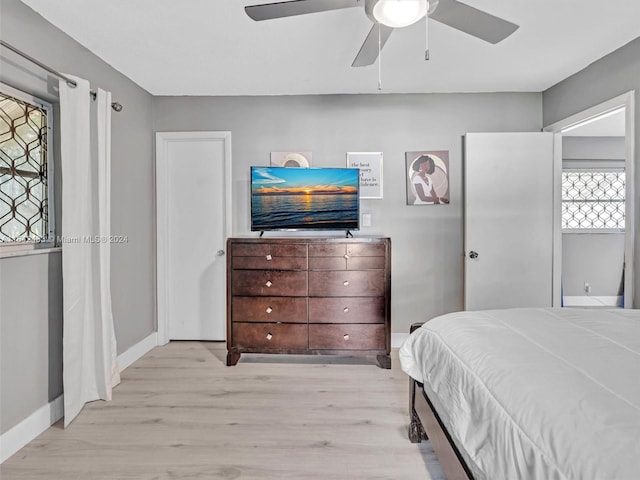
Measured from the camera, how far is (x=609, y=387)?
92 cm

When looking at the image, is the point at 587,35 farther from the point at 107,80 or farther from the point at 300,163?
the point at 107,80

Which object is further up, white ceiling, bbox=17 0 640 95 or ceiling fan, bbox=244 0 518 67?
white ceiling, bbox=17 0 640 95

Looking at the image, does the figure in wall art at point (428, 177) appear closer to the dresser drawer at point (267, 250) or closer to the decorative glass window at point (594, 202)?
the dresser drawer at point (267, 250)

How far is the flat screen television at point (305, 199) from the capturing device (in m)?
3.25

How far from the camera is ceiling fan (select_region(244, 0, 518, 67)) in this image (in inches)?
56.6

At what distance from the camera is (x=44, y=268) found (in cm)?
218

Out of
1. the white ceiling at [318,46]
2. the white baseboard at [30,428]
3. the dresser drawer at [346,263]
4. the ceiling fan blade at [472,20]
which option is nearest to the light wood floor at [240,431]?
the white baseboard at [30,428]

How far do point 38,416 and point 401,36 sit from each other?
10.6 ft

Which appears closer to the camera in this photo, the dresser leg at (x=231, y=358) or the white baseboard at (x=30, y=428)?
the white baseboard at (x=30, y=428)

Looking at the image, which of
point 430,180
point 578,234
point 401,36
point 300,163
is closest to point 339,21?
point 401,36

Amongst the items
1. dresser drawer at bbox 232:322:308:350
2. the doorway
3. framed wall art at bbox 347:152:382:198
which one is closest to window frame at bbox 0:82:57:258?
dresser drawer at bbox 232:322:308:350

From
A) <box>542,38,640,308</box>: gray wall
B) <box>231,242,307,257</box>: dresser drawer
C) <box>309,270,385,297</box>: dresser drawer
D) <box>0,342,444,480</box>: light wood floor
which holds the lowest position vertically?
<box>0,342,444,480</box>: light wood floor

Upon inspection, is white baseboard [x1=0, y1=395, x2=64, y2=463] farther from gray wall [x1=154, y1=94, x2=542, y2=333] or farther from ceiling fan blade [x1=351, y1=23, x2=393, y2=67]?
ceiling fan blade [x1=351, y1=23, x2=393, y2=67]

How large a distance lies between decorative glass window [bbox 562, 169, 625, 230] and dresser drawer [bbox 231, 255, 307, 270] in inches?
163
